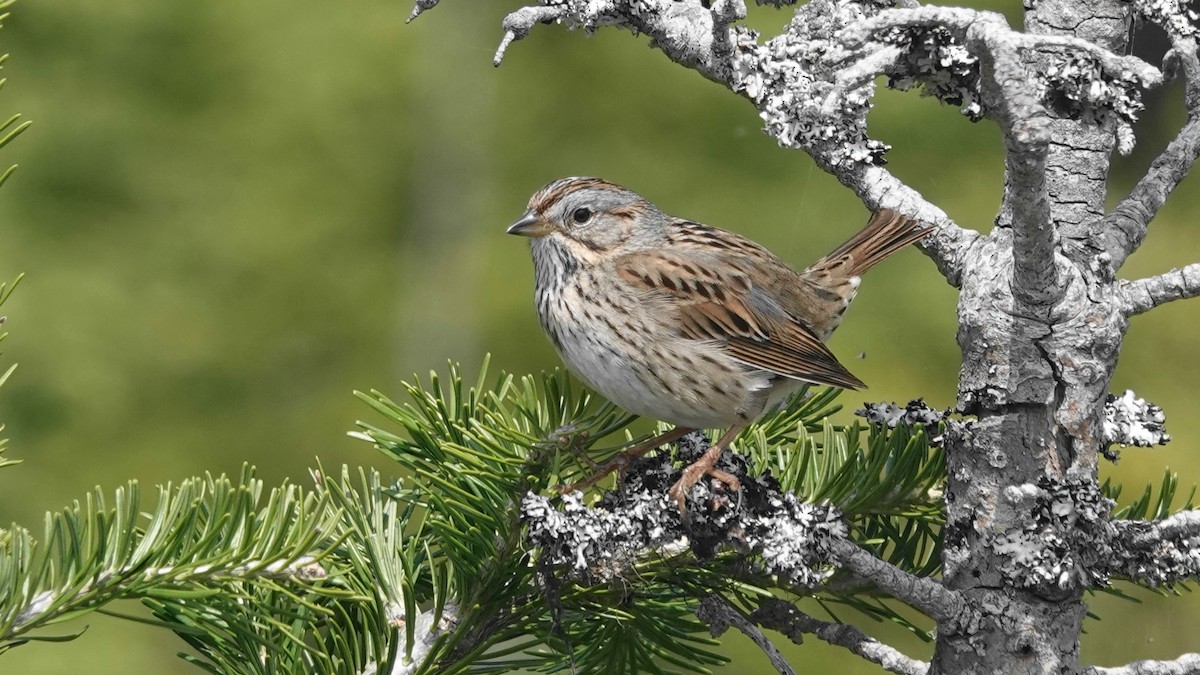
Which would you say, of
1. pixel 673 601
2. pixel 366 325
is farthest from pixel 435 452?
pixel 366 325

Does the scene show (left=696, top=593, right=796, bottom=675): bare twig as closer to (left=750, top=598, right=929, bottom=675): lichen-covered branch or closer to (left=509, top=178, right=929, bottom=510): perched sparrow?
(left=750, top=598, right=929, bottom=675): lichen-covered branch

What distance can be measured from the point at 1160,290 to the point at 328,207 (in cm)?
572

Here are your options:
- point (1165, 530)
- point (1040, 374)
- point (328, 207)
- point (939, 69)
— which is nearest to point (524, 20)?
point (939, 69)

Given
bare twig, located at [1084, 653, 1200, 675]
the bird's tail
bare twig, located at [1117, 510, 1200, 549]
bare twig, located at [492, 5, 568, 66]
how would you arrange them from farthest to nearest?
the bird's tail → bare twig, located at [492, 5, 568, 66] → bare twig, located at [1084, 653, 1200, 675] → bare twig, located at [1117, 510, 1200, 549]

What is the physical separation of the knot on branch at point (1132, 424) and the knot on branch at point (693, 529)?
402 millimetres

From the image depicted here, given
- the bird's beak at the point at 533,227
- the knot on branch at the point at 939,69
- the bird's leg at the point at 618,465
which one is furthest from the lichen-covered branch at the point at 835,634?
the bird's beak at the point at 533,227

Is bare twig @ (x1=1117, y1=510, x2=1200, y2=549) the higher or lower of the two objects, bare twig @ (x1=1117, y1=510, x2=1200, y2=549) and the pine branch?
the higher

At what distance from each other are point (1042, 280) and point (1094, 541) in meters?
0.36

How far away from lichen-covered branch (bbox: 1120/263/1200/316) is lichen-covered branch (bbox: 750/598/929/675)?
0.56 m

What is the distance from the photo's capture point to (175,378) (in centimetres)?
654

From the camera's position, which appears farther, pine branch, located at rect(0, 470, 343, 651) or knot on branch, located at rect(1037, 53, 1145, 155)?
knot on branch, located at rect(1037, 53, 1145, 155)

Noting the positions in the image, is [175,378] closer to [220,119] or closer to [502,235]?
[220,119]

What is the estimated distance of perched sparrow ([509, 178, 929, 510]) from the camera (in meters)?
2.31

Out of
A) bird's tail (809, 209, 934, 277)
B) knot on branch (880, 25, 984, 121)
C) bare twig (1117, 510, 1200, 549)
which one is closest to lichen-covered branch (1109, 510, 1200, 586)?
bare twig (1117, 510, 1200, 549)
